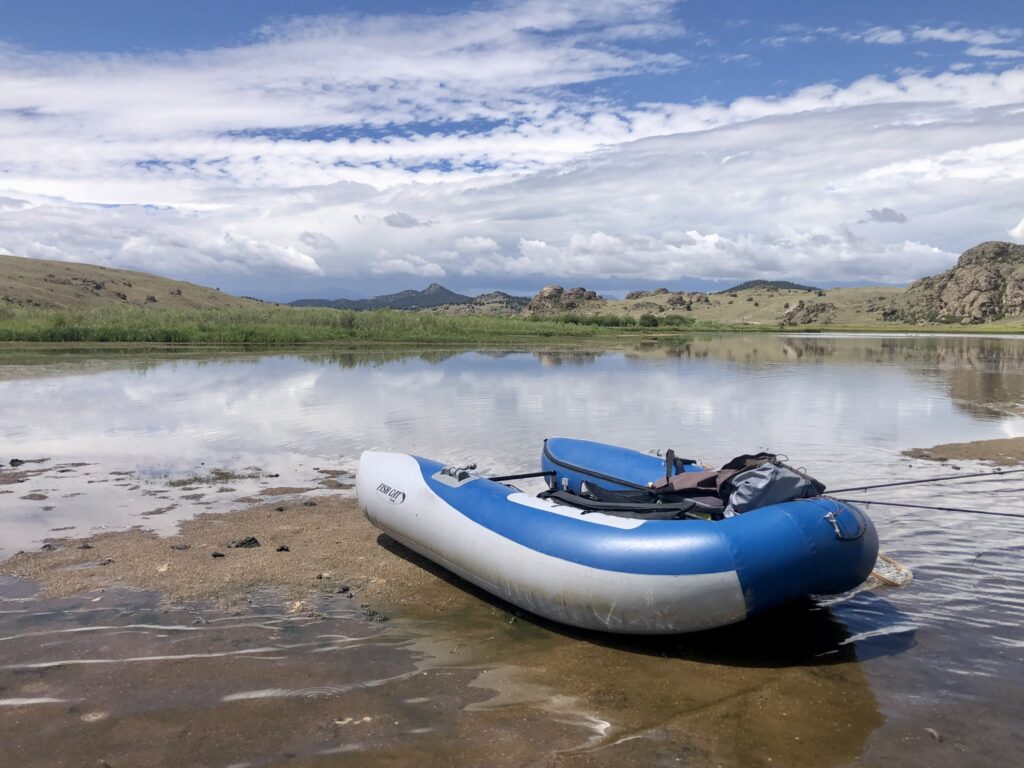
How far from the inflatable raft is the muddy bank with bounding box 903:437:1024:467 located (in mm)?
6674

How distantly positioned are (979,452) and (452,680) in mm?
9934

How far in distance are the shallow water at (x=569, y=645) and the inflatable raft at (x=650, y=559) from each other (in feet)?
1.06

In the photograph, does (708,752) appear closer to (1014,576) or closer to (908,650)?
(908,650)

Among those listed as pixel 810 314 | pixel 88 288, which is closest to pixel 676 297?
pixel 810 314

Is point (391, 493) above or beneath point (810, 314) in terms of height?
beneath

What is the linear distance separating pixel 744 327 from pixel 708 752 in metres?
76.8

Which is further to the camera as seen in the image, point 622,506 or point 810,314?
point 810,314

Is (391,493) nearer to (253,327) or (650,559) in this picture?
(650,559)

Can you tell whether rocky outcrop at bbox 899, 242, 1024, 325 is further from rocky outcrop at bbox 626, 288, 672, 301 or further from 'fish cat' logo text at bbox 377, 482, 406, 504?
'fish cat' logo text at bbox 377, 482, 406, 504

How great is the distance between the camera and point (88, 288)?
67.2 metres

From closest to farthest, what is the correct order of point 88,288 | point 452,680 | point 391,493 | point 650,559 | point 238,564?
1. point 452,680
2. point 650,559
3. point 238,564
4. point 391,493
5. point 88,288

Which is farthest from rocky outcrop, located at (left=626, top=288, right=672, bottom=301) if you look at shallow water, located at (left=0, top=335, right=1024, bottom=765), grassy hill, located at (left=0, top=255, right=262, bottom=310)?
shallow water, located at (left=0, top=335, right=1024, bottom=765)

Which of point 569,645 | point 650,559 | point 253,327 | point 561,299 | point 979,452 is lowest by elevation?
point 569,645

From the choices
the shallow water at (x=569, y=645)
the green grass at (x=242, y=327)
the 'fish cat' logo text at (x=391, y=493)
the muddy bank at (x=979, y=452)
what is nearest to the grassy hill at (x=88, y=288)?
the green grass at (x=242, y=327)
